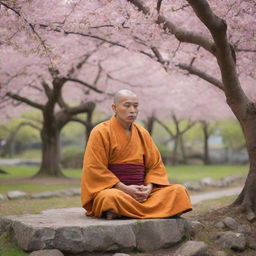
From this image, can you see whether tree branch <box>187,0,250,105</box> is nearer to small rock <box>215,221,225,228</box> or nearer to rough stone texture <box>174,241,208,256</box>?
small rock <box>215,221,225,228</box>

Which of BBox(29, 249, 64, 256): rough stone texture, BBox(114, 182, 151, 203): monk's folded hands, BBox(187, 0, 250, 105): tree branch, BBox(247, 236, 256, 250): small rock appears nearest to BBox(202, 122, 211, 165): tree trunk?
BBox(187, 0, 250, 105): tree branch

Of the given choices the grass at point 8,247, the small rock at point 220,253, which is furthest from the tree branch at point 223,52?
the grass at point 8,247

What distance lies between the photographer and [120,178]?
6289mm

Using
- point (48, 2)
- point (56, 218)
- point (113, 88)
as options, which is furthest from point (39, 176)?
point (56, 218)

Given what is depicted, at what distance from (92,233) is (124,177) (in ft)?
3.58

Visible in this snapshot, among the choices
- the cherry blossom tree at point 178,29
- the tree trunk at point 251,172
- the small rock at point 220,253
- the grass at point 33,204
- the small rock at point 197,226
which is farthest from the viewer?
the grass at point 33,204

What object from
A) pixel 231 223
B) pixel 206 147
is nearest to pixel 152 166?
pixel 231 223

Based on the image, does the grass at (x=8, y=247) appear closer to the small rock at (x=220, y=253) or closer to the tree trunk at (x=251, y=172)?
the small rock at (x=220, y=253)

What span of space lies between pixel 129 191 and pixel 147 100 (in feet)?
50.8

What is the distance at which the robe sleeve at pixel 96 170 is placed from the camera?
607 centimetres

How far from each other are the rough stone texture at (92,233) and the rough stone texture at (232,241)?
54cm

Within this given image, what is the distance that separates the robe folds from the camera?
596cm

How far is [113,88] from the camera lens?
63.1ft

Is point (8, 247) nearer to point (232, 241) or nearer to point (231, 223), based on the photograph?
point (232, 241)
